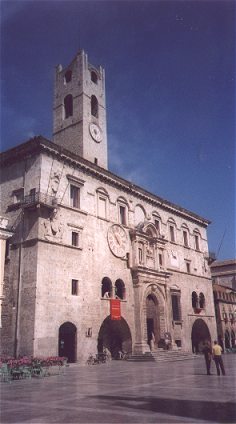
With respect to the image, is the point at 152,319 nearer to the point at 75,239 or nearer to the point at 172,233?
the point at 172,233

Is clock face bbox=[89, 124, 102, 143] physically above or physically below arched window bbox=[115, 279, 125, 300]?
above

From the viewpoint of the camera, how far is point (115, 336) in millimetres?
31766

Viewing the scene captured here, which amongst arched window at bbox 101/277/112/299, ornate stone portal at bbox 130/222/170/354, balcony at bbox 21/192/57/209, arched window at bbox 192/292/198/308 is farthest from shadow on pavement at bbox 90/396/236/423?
arched window at bbox 192/292/198/308

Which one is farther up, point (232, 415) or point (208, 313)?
point (208, 313)

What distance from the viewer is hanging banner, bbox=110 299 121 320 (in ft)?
96.3

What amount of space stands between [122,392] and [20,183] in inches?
742

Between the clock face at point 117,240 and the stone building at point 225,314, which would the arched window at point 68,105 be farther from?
the stone building at point 225,314

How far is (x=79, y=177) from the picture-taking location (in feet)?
98.6

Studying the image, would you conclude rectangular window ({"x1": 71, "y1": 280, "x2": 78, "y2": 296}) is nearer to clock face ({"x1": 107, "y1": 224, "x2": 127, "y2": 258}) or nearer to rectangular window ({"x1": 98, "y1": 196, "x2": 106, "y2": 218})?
clock face ({"x1": 107, "y1": 224, "x2": 127, "y2": 258})

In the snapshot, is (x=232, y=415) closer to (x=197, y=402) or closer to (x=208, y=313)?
(x=197, y=402)

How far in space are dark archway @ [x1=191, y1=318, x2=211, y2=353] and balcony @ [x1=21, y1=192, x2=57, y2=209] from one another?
76.6ft

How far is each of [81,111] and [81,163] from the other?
7.65 meters

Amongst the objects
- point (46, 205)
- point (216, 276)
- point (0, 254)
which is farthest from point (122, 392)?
point (216, 276)

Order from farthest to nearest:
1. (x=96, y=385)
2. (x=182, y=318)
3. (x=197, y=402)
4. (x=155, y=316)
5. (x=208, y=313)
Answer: (x=208, y=313), (x=182, y=318), (x=155, y=316), (x=96, y=385), (x=197, y=402)
